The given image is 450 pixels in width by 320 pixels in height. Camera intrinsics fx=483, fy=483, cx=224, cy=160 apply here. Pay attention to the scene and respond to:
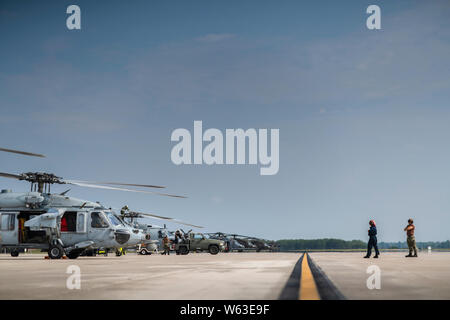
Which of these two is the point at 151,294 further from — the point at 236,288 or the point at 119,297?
the point at 236,288

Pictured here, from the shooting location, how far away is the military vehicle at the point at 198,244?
135ft

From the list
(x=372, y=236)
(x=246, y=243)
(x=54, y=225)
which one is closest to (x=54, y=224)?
(x=54, y=225)

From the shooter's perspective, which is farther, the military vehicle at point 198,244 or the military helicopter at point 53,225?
the military vehicle at point 198,244

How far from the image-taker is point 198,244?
41.4 metres

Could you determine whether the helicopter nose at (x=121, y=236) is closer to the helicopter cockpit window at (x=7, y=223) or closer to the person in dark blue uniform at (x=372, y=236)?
the helicopter cockpit window at (x=7, y=223)

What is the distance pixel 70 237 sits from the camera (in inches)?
1002

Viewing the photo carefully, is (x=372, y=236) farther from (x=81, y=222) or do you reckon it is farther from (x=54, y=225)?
(x=54, y=225)

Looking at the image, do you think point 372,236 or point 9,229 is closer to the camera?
point 372,236

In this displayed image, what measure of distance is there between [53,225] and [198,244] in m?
18.2

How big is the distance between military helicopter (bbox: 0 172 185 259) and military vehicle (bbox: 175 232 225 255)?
15.7 m

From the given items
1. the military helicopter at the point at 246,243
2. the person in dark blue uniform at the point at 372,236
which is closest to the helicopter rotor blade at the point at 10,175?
the person in dark blue uniform at the point at 372,236

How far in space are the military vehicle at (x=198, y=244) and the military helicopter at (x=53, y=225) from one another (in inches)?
620

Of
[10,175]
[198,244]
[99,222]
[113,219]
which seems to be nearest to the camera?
[10,175]
